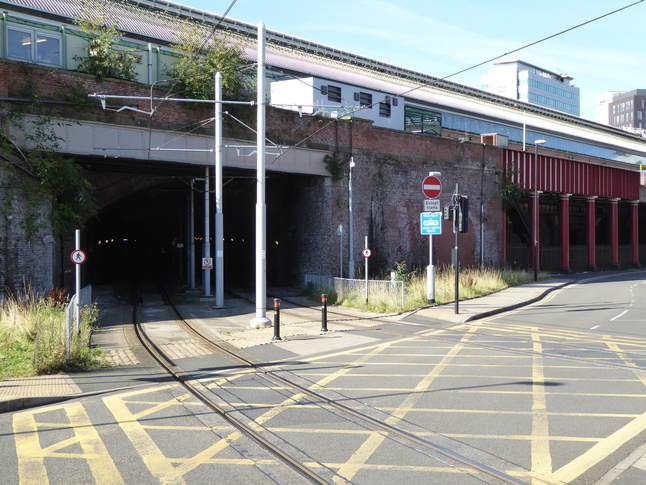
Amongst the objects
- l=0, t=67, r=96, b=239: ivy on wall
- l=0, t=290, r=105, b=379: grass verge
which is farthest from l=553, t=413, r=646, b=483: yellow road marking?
l=0, t=67, r=96, b=239: ivy on wall

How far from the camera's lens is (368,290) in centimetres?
2133

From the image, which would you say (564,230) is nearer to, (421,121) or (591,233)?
(591,233)

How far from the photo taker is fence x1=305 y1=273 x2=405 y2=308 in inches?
794

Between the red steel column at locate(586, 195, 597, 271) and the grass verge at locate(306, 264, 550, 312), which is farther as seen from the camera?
the red steel column at locate(586, 195, 597, 271)

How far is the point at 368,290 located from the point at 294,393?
12.6 m

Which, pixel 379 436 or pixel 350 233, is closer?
pixel 379 436

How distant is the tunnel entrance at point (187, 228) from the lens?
3064cm

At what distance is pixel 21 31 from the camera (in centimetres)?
2080

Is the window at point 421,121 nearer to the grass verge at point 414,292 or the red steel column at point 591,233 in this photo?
the grass verge at point 414,292

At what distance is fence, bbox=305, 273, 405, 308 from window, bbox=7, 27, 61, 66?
44.1 ft

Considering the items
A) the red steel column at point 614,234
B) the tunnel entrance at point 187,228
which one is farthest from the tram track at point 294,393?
the red steel column at point 614,234

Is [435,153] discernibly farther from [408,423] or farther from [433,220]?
[408,423]

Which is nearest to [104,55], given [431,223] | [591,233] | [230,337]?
[230,337]

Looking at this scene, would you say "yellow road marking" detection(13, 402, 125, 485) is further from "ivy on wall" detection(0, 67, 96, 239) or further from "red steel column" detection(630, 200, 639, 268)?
"red steel column" detection(630, 200, 639, 268)
